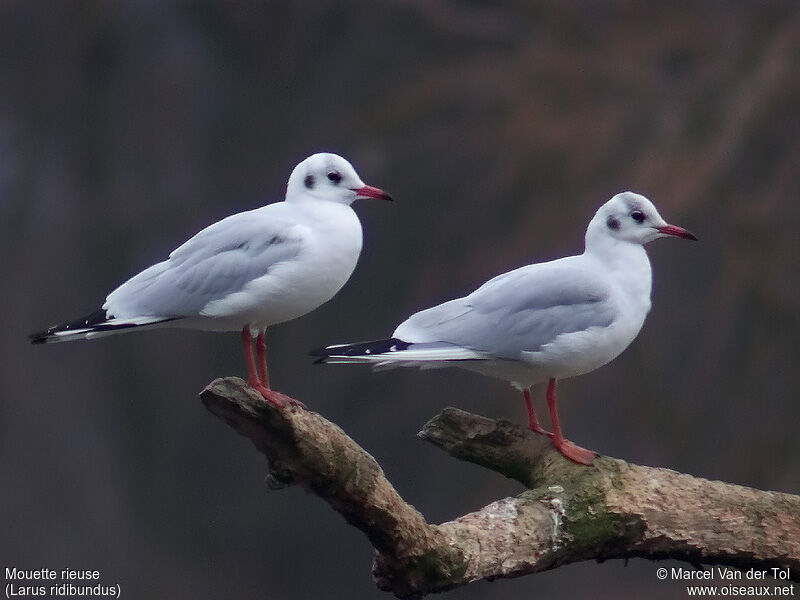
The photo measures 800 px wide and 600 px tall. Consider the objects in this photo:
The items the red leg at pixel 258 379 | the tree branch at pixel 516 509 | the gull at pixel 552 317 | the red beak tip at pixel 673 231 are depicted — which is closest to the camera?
the tree branch at pixel 516 509

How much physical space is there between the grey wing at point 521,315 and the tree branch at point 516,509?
0.87 ft

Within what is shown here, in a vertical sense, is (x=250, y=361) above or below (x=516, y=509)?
above

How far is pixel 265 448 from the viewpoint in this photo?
2.05 meters

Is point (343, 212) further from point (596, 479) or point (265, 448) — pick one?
point (596, 479)

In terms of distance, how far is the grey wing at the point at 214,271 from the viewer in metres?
2.27

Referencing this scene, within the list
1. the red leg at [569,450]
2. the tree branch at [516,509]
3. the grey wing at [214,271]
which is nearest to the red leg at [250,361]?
the grey wing at [214,271]

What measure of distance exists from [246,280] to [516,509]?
2.33 feet

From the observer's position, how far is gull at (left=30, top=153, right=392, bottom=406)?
2254 mm

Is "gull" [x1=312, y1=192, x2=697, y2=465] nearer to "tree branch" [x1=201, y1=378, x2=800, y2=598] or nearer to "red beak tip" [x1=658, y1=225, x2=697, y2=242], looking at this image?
"red beak tip" [x1=658, y1=225, x2=697, y2=242]

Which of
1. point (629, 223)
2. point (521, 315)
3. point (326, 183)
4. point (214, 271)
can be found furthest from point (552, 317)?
point (214, 271)

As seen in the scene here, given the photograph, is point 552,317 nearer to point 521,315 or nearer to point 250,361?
point 521,315

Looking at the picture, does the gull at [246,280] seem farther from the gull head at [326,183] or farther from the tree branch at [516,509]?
the tree branch at [516,509]

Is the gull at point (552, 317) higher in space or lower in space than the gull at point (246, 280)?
lower

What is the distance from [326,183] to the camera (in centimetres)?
243
